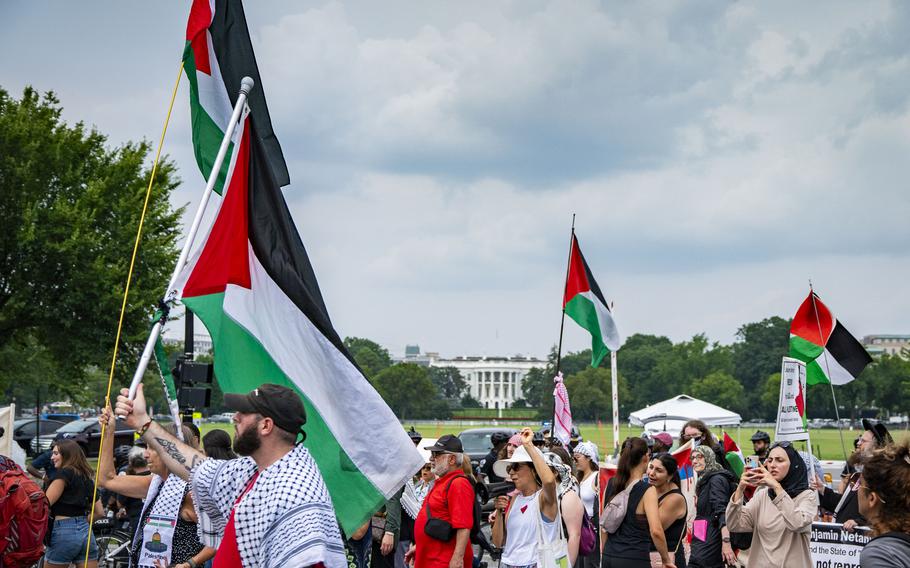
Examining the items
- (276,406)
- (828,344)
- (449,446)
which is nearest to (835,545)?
(449,446)

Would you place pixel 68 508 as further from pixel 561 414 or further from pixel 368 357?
pixel 368 357

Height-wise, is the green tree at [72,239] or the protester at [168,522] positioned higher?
Result: the green tree at [72,239]

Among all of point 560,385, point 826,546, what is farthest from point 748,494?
point 560,385

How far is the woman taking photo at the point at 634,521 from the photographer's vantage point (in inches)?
290

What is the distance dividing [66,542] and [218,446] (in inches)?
130

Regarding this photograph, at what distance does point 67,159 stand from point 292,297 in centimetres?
2949

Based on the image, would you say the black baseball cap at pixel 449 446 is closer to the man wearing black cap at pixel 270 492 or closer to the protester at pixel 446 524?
the protester at pixel 446 524

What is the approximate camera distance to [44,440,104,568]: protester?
29.8 ft

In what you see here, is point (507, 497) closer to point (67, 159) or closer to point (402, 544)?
point (402, 544)

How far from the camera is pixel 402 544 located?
1000 cm

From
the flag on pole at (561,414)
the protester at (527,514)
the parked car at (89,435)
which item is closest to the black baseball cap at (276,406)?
the protester at (527,514)

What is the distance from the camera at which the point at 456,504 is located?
753cm

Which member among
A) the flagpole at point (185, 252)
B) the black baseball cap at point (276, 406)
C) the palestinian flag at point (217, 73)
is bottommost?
the black baseball cap at point (276, 406)

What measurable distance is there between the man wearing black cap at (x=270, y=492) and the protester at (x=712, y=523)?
18.8ft
